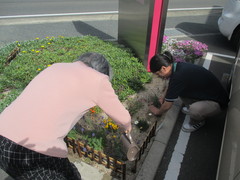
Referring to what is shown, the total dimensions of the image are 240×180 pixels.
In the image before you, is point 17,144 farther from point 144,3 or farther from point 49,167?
point 144,3

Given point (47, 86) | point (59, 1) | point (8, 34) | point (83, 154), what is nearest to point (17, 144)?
point (47, 86)

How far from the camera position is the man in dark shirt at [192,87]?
8.87ft

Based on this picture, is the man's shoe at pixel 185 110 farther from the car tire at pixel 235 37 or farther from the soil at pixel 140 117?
the car tire at pixel 235 37

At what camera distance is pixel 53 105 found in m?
1.45

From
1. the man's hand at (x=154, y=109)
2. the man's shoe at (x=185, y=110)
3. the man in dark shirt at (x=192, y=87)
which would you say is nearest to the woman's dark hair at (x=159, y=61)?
the man in dark shirt at (x=192, y=87)

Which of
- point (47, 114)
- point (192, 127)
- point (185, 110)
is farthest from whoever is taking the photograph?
point (185, 110)

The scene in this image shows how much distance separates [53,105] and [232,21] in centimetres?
561

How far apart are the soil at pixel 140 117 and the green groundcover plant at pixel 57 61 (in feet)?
0.46

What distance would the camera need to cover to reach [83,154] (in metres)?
2.69

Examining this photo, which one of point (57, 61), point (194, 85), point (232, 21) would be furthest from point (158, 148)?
point (232, 21)

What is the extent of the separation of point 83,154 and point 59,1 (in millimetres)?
9356

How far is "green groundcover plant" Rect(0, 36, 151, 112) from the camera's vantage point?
3803mm

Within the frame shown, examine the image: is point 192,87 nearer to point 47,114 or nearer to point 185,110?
point 185,110

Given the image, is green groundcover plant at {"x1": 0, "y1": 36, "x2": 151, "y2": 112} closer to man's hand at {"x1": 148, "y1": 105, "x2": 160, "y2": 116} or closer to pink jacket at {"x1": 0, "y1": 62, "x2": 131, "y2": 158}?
man's hand at {"x1": 148, "y1": 105, "x2": 160, "y2": 116}
